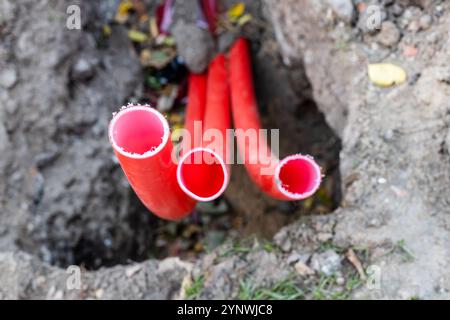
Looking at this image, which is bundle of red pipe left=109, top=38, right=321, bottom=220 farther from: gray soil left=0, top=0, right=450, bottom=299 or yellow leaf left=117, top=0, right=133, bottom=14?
yellow leaf left=117, top=0, right=133, bottom=14

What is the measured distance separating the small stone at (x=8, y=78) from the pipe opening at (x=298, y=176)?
4.69 feet

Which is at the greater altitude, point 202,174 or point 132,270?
point 202,174

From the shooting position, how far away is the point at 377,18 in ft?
7.54

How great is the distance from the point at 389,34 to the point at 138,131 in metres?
1.14

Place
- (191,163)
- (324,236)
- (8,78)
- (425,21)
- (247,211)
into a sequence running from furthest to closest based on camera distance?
(247,211) < (8,78) < (425,21) < (324,236) < (191,163)

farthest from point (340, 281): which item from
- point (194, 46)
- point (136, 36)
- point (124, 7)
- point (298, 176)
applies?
point (124, 7)

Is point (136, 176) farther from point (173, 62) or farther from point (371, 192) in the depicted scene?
point (173, 62)

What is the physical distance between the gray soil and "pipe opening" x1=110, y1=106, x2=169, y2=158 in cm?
61

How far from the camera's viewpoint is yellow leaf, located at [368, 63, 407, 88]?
7.29 ft

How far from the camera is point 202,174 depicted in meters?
1.84

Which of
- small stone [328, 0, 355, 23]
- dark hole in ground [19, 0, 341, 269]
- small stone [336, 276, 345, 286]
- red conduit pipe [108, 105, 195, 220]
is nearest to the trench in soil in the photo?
dark hole in ground [19, 0, 341, 269]

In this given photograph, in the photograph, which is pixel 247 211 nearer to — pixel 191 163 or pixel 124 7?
pixel 124 7

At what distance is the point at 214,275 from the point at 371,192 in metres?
0.64
